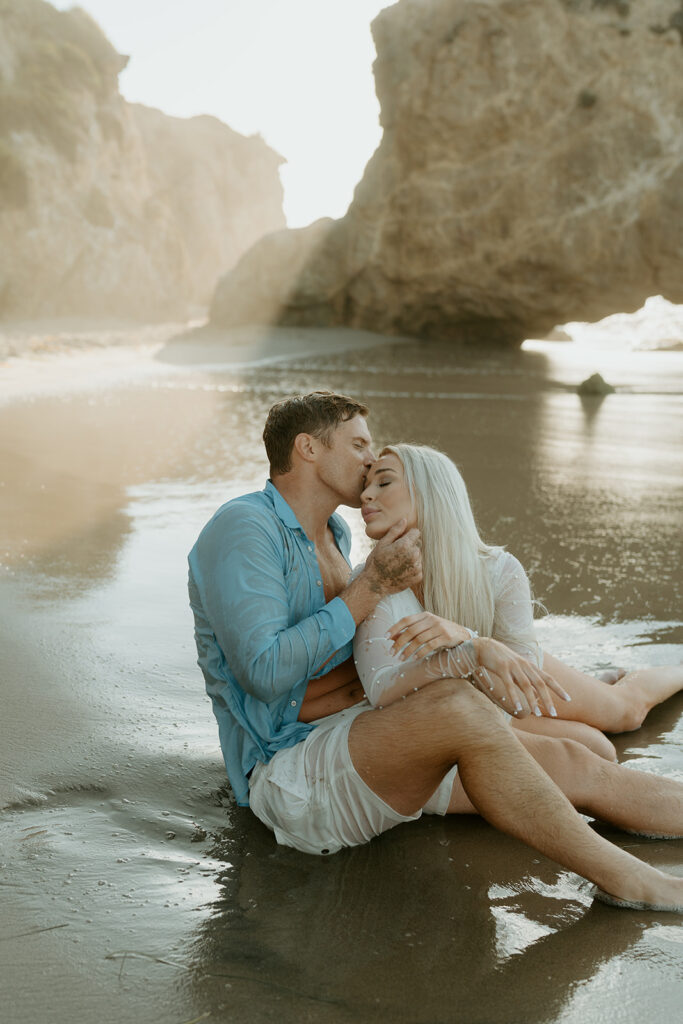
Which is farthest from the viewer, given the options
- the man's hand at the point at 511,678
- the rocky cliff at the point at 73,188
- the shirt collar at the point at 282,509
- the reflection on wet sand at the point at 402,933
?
the rocky cliff at the point at 73,188

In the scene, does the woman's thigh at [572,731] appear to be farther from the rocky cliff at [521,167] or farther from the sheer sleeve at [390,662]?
the rocky cliff at [521,167]

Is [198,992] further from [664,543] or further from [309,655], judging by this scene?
[664,543]

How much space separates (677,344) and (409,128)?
14312 millimetres

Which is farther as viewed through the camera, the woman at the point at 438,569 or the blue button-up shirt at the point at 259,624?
the woman at the point at 438,569


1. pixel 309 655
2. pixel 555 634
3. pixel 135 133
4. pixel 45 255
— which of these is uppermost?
pixel 135 133

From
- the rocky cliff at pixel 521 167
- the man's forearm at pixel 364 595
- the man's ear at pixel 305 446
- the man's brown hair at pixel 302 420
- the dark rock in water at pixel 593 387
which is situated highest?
the rocky cliff at pixel 521 167

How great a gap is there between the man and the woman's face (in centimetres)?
9

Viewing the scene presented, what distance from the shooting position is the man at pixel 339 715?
252 centimetres

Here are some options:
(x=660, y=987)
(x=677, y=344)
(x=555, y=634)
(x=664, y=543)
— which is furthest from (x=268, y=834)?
(x=677, y=344)

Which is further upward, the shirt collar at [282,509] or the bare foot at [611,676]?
the shirt collar at [282,509]

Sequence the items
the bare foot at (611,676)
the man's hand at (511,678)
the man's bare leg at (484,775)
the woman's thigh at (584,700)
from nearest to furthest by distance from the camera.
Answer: the man's bare leg at (484,775) → the man's hand at (511,678) → the woman's thigh at (584,700) → the bare foot at (611,676)

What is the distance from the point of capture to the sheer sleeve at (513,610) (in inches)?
125

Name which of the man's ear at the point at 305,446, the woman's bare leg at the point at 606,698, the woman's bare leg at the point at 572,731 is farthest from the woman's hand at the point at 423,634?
the woman's bare leg at the point at 606,698

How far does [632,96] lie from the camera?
22281mm
